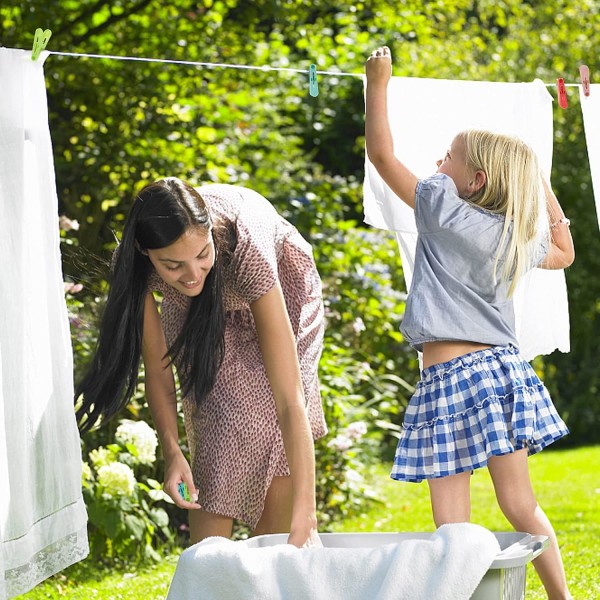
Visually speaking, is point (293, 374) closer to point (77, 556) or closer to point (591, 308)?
point (77, 556)

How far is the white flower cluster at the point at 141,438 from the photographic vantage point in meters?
3.63

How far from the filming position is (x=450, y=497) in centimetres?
248

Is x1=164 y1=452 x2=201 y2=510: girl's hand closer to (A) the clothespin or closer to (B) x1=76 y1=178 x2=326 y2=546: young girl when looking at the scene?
(B) x1=76 y1=178 x2=326 y2=546: young girl

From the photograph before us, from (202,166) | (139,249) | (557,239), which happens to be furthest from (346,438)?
(139,249)

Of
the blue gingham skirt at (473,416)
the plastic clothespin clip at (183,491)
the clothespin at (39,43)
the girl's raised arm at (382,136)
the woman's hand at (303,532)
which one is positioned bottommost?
the woman's hand at (303,532)

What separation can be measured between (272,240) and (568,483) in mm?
3611

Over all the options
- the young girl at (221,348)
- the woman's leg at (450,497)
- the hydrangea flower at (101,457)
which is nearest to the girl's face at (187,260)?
the young girl at (221,348)

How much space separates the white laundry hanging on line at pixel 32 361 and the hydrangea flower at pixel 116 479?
51.6 inches

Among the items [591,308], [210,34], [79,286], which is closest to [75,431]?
[79,286]

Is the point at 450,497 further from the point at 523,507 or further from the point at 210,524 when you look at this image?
the point at 210,524

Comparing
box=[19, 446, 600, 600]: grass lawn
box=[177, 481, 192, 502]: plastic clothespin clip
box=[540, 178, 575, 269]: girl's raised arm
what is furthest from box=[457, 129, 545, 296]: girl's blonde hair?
box=[19, 446, 600, 600]: grass lawn

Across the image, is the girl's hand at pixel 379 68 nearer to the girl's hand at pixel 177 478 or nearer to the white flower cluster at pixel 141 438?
the girl's hand at pixel 177 478

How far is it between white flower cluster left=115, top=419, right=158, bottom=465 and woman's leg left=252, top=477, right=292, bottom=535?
118 centimetres

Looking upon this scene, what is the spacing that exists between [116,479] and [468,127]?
5.46ft
